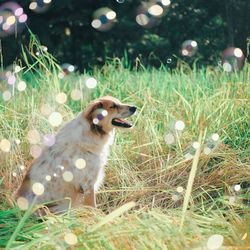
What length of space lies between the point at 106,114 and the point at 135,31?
39.2 feet

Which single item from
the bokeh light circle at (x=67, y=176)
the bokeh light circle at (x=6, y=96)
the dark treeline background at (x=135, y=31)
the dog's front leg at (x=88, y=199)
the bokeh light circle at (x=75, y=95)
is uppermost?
the bokeh light circle at (x=67, y=176)

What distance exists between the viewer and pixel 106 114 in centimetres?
538

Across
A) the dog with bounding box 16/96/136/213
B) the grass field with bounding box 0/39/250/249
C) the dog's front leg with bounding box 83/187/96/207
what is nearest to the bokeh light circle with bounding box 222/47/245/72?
the grass field with bounding box 0/39/250/249

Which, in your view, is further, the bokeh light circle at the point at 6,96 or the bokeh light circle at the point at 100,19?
the bokeh light circle at the point at 100,19

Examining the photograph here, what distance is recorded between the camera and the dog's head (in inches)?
210

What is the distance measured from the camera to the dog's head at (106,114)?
5.33 metres

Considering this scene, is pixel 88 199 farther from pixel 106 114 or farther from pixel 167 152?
pixel 167 152

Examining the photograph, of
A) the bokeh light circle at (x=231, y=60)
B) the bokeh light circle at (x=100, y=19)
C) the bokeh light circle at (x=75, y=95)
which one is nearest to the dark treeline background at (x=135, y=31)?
the bokeh light circle at (x=100, y=19)

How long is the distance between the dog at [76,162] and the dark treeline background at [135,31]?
10857 millimetres

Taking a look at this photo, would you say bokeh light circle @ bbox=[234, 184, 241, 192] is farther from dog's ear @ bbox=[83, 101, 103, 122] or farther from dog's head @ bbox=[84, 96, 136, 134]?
dog's ear @ bbox=[83, 101, 103, 122]

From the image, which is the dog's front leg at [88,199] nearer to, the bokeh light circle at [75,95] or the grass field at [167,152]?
the grass field at [167,152]

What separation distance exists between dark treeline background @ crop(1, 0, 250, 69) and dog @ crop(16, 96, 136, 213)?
1086 centimetres

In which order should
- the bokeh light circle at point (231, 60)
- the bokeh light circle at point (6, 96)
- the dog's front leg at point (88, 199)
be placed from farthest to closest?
the bokeh light circle at point (231, 60)
the bokeh light circle at point (6, 96)
the dog's front leg at point (88, 199)

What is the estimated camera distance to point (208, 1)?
17203mm
